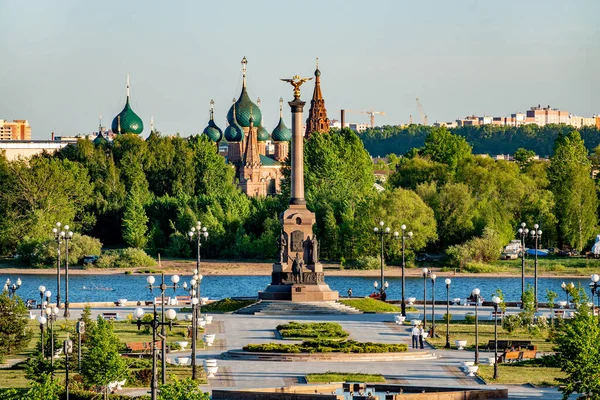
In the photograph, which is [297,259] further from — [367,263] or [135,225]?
[135,225]

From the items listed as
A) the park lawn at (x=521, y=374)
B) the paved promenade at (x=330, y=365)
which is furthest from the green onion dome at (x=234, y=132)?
the park lawn at (x=521, y=374)

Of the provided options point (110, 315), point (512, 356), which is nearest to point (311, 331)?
point (512, 356)

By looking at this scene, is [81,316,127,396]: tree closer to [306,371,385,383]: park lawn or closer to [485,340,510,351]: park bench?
[306,371,385,383]: park lawn

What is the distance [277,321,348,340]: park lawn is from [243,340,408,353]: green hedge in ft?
9.79

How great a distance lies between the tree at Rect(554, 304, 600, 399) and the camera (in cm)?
3712

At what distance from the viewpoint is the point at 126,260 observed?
108 meters

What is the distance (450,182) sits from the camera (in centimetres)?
11325

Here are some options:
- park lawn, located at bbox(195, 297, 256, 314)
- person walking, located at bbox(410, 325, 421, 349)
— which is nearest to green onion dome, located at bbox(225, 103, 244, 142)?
park lawn, located at bbox(195, 297, 256, 314)

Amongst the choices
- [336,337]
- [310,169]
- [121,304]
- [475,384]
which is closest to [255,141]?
[310,169]

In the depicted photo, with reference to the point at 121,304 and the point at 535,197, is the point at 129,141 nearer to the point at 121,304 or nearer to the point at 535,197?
the point at 535,197

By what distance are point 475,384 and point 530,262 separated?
63.0 meters

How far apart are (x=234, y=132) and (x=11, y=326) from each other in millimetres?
110508

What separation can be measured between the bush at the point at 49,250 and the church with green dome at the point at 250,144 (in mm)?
43710

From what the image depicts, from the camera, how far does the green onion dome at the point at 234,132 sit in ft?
515
